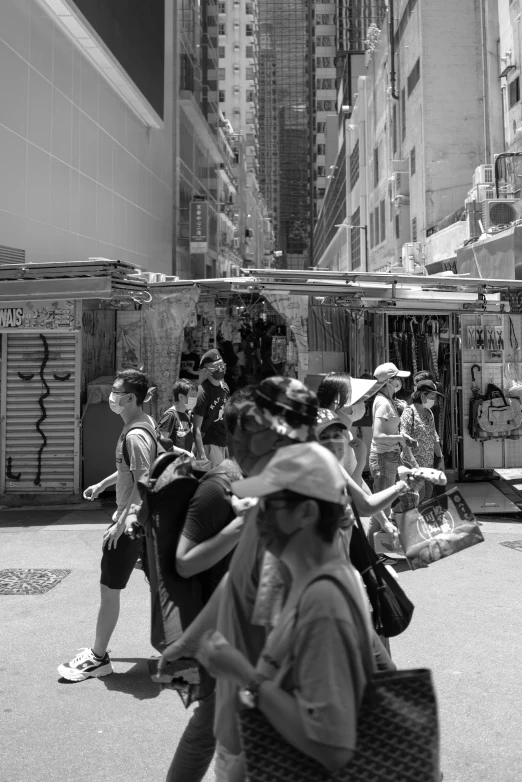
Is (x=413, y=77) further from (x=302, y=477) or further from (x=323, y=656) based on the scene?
(x=323, y=656)

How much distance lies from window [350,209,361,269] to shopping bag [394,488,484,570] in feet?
153

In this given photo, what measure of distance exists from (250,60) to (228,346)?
90736 millimetres

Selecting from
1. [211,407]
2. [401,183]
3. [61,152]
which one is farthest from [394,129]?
[211,407]

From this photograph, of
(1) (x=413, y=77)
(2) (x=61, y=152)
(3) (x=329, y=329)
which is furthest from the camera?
(1) (x=413, y=77)

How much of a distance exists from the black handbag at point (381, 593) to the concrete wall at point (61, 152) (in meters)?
12.0

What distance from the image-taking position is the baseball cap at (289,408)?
7.32 ft

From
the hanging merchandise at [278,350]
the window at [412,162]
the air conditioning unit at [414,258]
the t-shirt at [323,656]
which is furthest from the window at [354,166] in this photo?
the t-shirt at [323,656]

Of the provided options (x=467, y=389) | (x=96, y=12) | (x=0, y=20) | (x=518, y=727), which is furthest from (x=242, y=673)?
(x=96, y=12)

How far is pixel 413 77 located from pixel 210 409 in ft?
80.7

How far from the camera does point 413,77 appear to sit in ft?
96.7

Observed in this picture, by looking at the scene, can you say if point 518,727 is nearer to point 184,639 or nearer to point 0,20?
point 184,639

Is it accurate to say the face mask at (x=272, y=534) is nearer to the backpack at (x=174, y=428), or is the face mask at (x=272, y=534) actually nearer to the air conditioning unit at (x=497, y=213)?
the backpack at (x=174, y=428)

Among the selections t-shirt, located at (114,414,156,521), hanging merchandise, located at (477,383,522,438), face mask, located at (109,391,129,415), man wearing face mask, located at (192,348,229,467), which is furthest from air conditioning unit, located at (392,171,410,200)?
t-shirt, located at (114,414,156,521)

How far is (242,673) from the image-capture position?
1.88 metres
